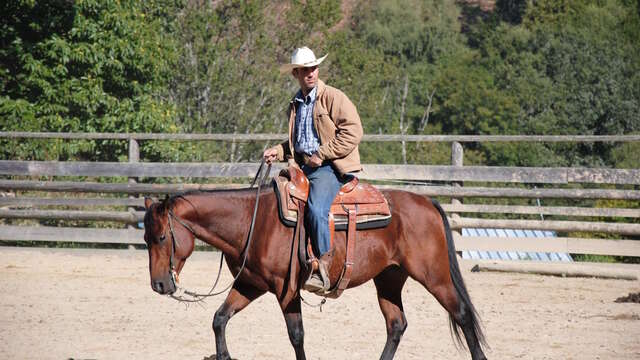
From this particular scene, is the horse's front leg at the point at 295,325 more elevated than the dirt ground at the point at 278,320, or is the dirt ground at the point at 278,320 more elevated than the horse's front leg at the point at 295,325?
the horse's front leg at the point at 295,325

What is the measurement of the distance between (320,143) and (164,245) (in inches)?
57.4

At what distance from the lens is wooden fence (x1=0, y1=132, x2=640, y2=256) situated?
12062 mm

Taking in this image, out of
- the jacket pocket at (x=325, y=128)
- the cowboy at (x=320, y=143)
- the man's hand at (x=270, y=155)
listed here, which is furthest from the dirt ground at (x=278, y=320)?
the jacket pocket at (x=325, y=128)

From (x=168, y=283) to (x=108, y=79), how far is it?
12.8 meters

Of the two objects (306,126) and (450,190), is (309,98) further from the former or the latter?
(450,190)

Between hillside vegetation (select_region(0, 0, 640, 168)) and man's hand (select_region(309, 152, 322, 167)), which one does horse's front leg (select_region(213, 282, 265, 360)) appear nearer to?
man's hand (select_region(309, 152, 322, 167))

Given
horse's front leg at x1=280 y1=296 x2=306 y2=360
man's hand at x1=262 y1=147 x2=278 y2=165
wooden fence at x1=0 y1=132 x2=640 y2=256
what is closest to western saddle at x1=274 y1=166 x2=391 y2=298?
man's hand at x1=262 y1=147 x2=278 y2=165

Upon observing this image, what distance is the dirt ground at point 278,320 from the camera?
753 centimetres

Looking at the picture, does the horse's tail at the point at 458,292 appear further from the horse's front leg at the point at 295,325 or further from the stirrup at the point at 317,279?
the horse's front leg at the point at 295,325

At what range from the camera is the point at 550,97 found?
41.7m

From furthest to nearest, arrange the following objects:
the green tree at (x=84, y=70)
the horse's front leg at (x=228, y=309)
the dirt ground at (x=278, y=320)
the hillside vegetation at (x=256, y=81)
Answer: the hillside vegetation at (x=256, y=81) < the green tree at (x=84, y=70) < the dirt ground at (x=278, y=320) < the horse's front leg at (x=228, y=309)

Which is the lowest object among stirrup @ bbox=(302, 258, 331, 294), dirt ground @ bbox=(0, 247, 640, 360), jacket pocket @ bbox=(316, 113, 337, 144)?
dirt ground @ bbox=(0, 247, 640, 360)

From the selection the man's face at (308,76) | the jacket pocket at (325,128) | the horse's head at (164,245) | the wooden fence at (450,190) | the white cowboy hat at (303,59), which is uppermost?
the white cowboy hat at (303,59)

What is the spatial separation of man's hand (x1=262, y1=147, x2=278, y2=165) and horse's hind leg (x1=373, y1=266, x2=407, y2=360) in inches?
54.5
